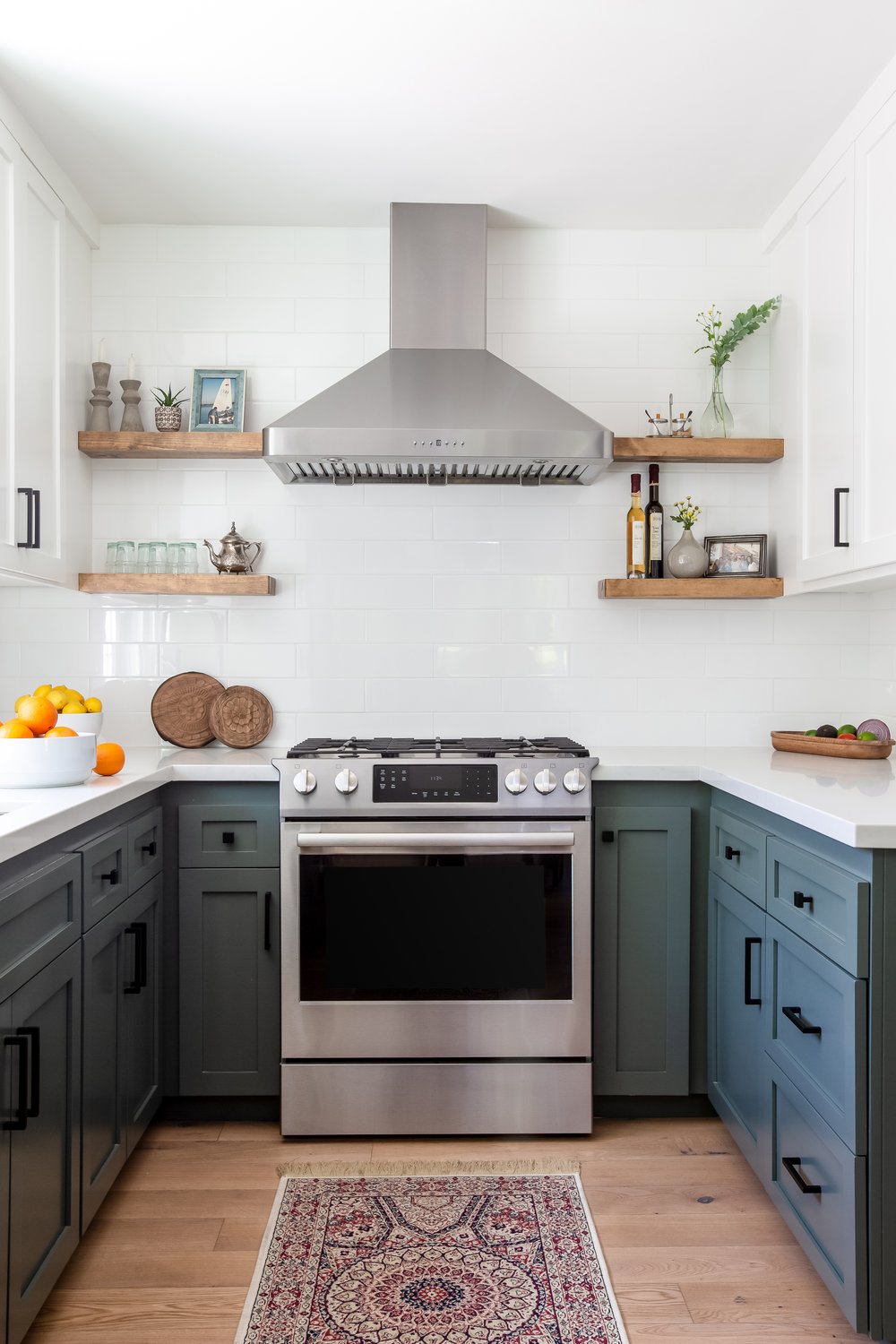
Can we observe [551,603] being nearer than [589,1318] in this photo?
No

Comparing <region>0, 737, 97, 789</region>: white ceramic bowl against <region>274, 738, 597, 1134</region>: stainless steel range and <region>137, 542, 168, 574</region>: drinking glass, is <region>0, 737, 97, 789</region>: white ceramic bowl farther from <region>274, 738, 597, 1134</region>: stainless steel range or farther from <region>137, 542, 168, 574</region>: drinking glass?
<region>137, 542, 168, 574</region>: drinking glass

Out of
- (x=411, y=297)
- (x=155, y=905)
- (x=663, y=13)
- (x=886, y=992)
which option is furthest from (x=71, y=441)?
(x=886, y=992)

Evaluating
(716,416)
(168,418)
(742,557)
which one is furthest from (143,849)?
(716,416)

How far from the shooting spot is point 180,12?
2.06 metres

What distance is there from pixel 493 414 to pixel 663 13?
39.7 inches

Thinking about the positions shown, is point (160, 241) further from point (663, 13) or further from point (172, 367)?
point (663, 13)

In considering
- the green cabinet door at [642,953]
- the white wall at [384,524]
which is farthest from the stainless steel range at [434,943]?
the white wall at [384,524]

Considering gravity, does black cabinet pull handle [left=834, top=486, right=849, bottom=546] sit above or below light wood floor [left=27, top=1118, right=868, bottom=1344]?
above

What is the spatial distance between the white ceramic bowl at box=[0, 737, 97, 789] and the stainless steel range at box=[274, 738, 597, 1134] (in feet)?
1.81

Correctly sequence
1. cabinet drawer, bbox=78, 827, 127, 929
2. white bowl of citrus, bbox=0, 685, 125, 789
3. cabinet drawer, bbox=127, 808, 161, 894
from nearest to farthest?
cabinet drawer, bbox=78, 827, 127, 929
white bowl of citrus, bbox=0, 685, 125, 789
cabinet drawer, bbox=127, 808, 161, 894

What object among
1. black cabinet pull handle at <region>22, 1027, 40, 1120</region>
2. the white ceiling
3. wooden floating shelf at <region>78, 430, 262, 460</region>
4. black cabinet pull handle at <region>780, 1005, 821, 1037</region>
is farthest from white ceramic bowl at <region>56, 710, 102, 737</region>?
black cabinet pull handle at <region>780, 1005, 821, 1037</region>

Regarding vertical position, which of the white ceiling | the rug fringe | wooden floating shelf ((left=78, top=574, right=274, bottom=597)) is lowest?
the rug fringe

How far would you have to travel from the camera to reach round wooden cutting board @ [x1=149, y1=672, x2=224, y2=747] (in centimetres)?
307

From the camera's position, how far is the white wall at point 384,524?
311cm
